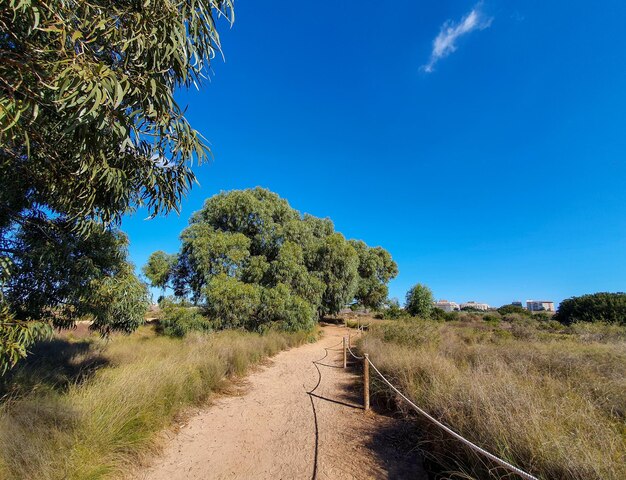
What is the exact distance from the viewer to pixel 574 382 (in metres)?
4.96

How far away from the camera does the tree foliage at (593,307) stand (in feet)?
76.8

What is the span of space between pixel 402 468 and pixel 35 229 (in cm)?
657

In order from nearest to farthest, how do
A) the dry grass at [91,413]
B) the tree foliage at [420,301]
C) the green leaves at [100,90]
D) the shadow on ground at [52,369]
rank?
the green leaves at [100,90]
the dry grass at [91,413]
the shadow on ground at [52,369]
the tree foliage at [420,301]

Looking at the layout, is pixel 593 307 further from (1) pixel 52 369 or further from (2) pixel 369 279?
(1) pixel 52 369

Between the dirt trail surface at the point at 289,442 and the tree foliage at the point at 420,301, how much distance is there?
2952cm

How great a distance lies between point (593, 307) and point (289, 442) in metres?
32.2

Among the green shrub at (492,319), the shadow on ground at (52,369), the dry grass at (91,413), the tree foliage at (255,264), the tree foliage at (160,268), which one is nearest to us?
the dry grass at (91,413)

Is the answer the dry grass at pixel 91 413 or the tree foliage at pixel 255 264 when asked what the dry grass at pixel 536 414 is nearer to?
the dry grass at pixel 91 413

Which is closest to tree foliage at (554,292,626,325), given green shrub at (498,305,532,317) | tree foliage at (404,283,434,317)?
green shrub at (498,305,532,317)

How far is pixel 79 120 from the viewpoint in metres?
2.11

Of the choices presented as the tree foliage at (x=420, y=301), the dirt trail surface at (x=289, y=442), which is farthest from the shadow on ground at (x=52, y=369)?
the tree foliage at (x=420, y=301)

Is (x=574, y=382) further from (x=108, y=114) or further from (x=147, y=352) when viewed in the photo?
(x=147, y=352)

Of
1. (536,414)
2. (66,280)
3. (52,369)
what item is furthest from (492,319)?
(66,280)

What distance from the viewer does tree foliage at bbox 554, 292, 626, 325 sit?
921 inches
